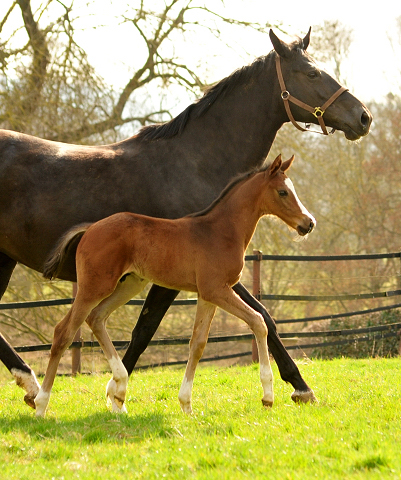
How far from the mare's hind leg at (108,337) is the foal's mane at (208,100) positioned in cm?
122

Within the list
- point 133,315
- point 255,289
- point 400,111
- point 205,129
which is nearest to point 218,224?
point 205,129

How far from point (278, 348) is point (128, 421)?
133 cm

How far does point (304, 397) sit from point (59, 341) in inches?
73.5

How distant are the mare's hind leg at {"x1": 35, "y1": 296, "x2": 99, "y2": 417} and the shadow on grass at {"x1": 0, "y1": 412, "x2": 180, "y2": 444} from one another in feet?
0.41

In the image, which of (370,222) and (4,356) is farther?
(370,222)

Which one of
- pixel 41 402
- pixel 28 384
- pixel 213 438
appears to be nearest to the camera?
pixel 213 438

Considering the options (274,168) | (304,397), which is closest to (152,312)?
(304,397)

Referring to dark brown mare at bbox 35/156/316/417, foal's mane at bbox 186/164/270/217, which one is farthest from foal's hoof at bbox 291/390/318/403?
foal's mane at bbox 186/164/270/217

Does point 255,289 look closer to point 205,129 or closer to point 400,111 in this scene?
point 205,129

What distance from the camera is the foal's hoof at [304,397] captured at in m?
4.50

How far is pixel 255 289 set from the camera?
8.82 metres

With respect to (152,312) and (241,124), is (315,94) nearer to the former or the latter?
(241,124)

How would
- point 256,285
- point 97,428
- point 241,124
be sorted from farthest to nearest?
1. point 256,285
2. point 241,124
3. point 97,428

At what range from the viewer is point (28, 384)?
4684 mm
